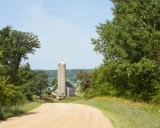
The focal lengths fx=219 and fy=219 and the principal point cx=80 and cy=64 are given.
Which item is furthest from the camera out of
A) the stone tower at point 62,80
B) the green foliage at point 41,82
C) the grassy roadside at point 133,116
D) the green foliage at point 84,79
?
the stone tower at point 62,80

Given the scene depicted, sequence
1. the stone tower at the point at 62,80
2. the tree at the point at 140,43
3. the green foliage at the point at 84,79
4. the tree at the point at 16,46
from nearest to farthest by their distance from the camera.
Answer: the tree at the point at 140,43
the tree at the point at 16,46
the green foliage at the point at 84,79
the stone tower at the point at 62,80

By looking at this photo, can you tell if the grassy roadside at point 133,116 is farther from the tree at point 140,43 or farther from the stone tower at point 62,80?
the stone tower at point 62,80

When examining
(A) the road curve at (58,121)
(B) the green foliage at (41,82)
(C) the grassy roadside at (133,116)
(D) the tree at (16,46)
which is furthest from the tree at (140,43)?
(B) the green foliage at (41,82)

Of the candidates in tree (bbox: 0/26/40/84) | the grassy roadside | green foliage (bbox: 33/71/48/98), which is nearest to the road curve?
the grassy roadside

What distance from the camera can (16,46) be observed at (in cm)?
3991

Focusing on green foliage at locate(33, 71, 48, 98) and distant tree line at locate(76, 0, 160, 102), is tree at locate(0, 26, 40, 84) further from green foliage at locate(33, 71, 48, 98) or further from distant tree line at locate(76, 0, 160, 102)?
green foliage at locate(33, 71, 48, 98)

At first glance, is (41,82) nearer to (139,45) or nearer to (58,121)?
(139,45)

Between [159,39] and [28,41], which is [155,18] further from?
[28,41]

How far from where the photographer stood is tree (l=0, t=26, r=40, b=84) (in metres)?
35.6

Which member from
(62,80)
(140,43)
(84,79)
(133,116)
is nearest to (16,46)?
(84,79)

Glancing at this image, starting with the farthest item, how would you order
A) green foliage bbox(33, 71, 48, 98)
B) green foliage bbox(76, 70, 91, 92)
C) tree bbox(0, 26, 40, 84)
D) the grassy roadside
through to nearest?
green foliage bbox(33, 71, 48, 98)
green foliage bbox(76, 70, 91, 92)
tree bbox(0, 26, 40, 84)
the grassy roadside

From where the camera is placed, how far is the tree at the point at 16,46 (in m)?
Result: 35.6

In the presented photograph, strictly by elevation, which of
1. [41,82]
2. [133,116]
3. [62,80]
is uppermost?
[62,80]

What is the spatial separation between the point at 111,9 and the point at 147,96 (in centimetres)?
1253
